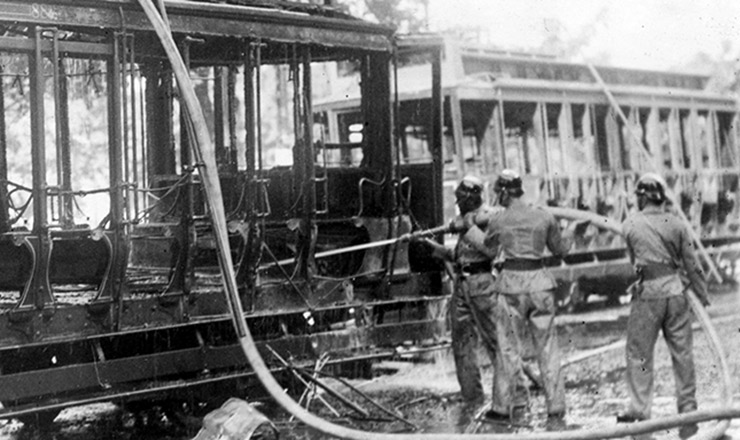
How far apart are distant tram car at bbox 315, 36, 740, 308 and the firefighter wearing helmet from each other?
7.51 ft

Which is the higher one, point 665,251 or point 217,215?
point 217,215

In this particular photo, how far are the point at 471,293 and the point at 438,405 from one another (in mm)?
1030

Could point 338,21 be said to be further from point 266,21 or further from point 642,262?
point 642,262

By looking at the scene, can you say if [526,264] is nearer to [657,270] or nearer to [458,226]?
[458,226]

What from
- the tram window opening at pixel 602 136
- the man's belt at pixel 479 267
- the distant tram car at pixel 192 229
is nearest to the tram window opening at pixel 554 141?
the tram window opening at pixel 602 136

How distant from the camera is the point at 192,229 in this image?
7516mm

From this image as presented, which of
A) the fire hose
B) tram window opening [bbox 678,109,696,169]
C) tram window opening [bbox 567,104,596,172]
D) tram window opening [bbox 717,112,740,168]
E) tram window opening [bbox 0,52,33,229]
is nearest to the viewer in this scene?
the fire hose

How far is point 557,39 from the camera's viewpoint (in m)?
25.8

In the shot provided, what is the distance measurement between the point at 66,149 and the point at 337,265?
2997 millimetres

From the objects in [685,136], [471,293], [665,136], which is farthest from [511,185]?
[685,136]

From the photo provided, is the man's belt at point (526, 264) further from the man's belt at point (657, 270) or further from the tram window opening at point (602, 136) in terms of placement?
the tram window opening at point (602, 136)

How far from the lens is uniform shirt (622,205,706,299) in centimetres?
764

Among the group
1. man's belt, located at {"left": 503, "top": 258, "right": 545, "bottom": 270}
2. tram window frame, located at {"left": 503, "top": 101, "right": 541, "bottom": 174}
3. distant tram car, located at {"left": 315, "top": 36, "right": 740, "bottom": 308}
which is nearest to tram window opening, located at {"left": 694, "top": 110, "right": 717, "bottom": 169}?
distant tram car, located at {"left": 315, "top": 36, "right": 740, "bottom": 308}

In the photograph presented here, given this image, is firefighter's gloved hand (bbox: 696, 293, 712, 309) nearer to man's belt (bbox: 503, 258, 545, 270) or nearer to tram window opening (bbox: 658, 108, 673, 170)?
man's belt (bbox: 503, 258, 545, 270)
